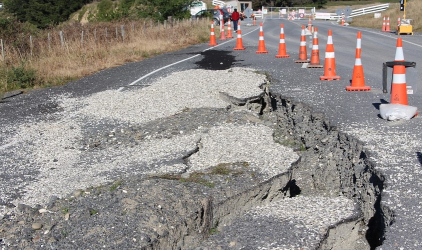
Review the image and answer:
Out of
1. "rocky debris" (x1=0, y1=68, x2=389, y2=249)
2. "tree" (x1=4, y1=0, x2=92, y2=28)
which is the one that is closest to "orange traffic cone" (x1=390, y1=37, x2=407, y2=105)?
"rocky debris" (x1=0, y1=68, x2=389, y2=249)

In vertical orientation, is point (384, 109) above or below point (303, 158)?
above

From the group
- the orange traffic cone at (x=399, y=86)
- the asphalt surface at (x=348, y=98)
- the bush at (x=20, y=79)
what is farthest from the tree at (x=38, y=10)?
the orange traffic cone at (x=399, y=86)

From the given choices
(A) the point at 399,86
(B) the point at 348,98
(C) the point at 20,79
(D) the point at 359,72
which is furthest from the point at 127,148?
(C) the point at 20,79

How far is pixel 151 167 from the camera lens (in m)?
5.31

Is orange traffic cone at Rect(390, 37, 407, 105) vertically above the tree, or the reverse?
the tree

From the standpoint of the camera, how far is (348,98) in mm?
8180

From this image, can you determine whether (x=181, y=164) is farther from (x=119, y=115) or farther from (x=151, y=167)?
(x=119, y=115)

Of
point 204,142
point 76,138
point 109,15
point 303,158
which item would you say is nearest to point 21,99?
point 76,138

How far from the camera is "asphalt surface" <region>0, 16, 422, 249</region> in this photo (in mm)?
4172

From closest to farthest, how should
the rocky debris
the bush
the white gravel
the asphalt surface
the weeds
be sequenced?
1. the rocky debris
2. the asphalt surface
3. the white gravel
4. the bush
5. the weeds

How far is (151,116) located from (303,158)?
2.43 metres

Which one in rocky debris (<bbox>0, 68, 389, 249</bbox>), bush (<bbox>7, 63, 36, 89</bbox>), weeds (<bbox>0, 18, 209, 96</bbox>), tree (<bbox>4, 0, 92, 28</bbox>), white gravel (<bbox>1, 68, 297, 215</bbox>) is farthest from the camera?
tree (<bbox>4, 0, 92, 28</bbox>)

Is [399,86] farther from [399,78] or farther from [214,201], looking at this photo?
[214,201]

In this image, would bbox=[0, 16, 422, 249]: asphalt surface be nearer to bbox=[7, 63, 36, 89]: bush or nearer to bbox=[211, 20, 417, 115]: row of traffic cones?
bbox=[211, 20, 417, 115]: row of traffic cones
